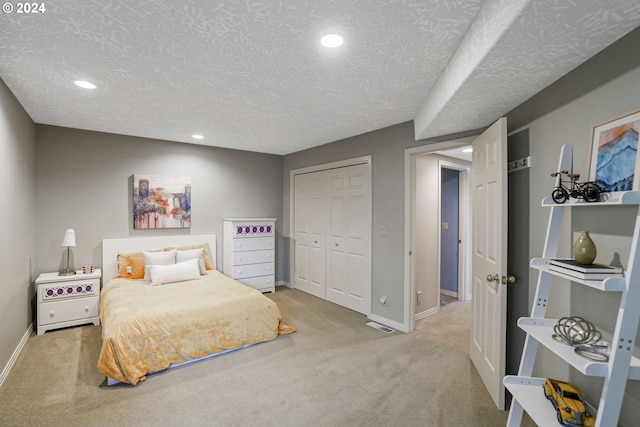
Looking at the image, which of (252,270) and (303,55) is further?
(252,270)

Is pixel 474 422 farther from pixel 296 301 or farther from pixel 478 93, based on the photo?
pixel 296 301

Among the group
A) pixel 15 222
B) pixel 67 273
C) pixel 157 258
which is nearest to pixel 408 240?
pixel 157 258

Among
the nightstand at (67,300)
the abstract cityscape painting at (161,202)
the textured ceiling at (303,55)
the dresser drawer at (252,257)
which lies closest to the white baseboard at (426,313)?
the textured ceiling at (303,55)

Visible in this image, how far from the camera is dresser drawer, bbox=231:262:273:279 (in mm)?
4805

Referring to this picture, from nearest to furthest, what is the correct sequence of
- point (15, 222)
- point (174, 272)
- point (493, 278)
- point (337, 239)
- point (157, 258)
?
1. point (493, 278)
2. point (15, 222)
3. point (174, 272)
4. point (157, 258)
5. point (337, 239)

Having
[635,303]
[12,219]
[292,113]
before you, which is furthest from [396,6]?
[12,219]

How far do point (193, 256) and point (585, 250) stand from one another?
412 cm

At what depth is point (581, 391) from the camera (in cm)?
163

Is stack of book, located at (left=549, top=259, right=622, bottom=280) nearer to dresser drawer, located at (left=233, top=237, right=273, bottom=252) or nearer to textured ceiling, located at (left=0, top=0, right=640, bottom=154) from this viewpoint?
textured ceiling, located at (left=0, top=0, right=640, bottom=154)

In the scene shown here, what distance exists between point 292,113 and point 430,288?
2.94 m

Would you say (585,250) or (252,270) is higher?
(585,250)

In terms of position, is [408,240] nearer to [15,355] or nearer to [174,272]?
[174,272]

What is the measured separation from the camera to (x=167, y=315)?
2744 mm

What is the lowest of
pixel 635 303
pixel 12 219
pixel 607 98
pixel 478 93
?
pixel 635 303
